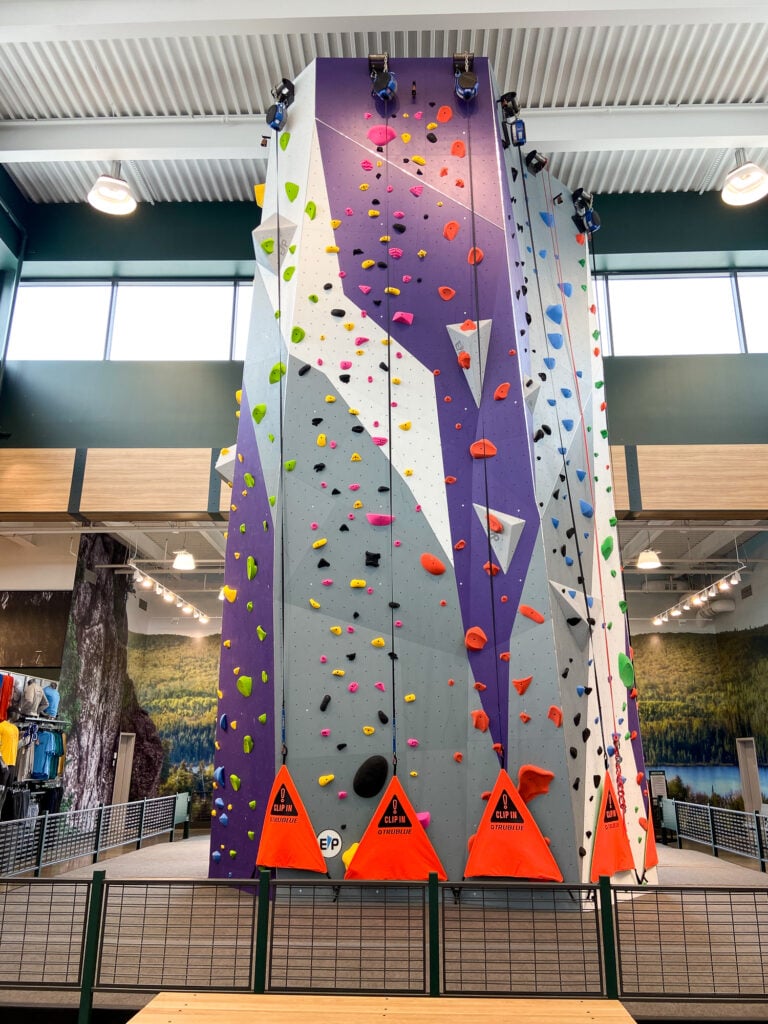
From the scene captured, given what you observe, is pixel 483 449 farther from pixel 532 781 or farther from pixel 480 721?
pixel 532 781

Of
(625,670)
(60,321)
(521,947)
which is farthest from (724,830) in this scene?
(60,321)

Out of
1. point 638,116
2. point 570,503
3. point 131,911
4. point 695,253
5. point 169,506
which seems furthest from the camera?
point 695,253

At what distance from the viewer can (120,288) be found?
955cm

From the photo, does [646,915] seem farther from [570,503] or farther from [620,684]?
[570,503]

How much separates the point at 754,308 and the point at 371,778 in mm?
7163

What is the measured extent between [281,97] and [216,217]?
3029 millimetres

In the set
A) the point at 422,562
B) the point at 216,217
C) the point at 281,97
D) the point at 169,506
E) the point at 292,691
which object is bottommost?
the point at 292,691

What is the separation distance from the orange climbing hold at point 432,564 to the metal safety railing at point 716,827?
5.65 m

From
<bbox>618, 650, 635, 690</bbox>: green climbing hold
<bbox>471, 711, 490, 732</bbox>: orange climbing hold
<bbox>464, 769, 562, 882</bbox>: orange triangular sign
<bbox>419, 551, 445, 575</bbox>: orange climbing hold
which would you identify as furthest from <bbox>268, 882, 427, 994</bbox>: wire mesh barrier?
<bbox>618, 650, 635, 690</bbox>: green climbing hold

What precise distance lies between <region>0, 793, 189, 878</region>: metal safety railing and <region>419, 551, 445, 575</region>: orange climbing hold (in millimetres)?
3754

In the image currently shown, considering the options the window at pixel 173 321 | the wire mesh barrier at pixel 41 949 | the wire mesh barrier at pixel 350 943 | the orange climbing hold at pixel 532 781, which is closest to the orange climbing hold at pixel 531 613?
the orange climbing hold at pixel 532 781

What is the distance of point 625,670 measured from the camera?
6.26 meters

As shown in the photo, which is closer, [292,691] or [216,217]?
[292,691]

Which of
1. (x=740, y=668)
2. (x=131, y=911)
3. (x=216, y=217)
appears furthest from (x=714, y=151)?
(x=131, y=911)
